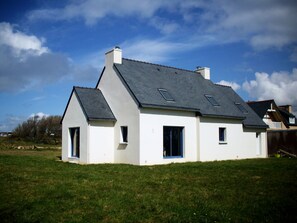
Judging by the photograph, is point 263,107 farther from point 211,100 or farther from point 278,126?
point 211,100

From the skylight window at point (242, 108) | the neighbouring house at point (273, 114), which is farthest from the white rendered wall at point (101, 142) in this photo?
the neighbouring house at point (273, 114)

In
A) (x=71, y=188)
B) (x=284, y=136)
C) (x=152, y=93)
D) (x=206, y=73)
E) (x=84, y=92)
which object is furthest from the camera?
(x=284, y=136)

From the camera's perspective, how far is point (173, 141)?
65.8ft

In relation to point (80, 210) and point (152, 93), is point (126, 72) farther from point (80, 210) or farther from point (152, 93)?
point (80, 210)

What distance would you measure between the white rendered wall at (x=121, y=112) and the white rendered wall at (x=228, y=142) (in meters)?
5.21

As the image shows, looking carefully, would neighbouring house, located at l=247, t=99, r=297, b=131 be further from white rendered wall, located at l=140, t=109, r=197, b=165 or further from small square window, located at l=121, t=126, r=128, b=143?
small square window, located at l=121, t=126, r=128, b=143

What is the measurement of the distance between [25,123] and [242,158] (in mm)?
42463

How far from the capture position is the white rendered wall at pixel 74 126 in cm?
1920

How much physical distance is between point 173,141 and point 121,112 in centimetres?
384

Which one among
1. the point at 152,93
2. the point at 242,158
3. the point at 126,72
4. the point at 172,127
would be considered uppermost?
the point at 126,72

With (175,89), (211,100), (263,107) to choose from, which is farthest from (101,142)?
(263,107)

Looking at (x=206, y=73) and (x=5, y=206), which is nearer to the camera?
(x=5, y=206)

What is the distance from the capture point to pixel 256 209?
7367mm

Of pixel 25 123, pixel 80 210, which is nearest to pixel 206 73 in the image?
pixel 80 210
